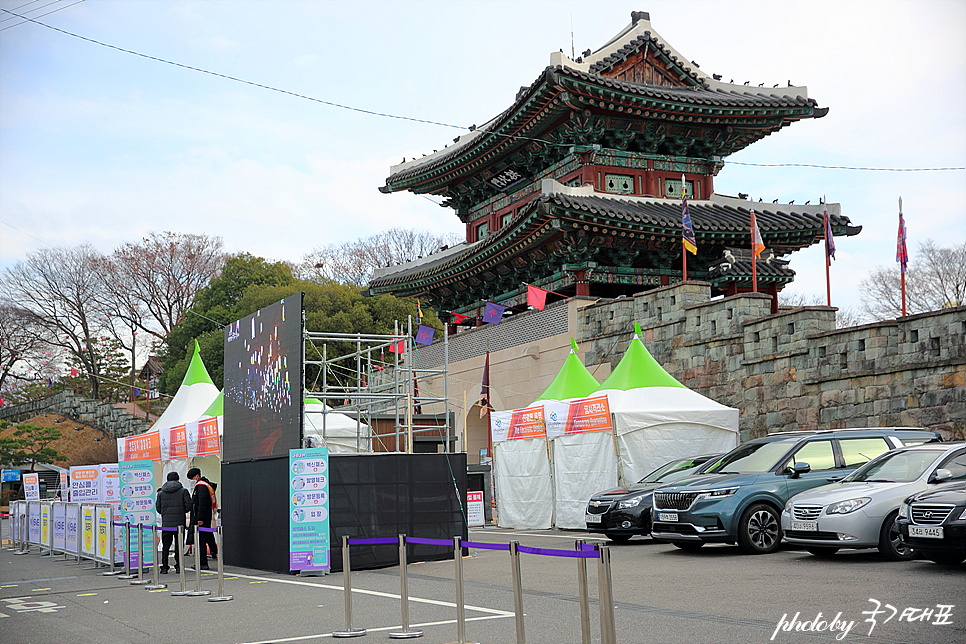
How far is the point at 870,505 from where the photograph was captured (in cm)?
1200

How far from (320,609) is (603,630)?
5.09 meters

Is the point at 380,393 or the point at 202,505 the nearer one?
the point at 202,505

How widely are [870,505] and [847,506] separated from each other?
27cm

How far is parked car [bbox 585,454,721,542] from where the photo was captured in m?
15.9

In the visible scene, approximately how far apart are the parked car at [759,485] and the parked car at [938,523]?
2.84 metres

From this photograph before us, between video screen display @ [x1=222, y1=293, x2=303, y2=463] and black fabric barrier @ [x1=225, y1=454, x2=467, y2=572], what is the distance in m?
0.43

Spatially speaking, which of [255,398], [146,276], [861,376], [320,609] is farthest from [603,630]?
[146,276]

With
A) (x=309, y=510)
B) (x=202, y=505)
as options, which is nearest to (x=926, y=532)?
(x=309, y=510)

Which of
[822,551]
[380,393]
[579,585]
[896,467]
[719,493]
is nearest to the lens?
[579,585]

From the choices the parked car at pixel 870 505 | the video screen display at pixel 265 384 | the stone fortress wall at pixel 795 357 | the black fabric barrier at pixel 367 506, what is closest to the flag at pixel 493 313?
the stone fortress wall at pixel 795 357

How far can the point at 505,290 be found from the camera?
32.7 m

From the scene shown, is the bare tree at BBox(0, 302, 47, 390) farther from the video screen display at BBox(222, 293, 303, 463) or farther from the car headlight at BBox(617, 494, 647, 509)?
the car headlight at BBox(617, 494, 647, 509)

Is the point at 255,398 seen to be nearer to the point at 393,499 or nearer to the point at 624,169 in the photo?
the point at 393,499

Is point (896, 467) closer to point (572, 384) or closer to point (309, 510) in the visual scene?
point (309, 510)
